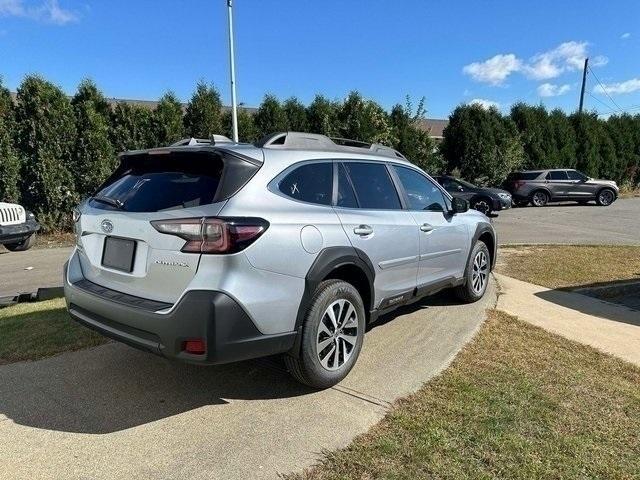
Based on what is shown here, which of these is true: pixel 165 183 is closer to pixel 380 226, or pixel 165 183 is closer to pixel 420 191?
pixel 380 226

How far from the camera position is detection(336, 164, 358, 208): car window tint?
12.8ft

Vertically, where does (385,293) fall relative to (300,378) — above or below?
above

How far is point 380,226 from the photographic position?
13.4 feet

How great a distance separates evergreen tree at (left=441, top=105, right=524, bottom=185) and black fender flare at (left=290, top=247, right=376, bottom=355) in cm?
2181

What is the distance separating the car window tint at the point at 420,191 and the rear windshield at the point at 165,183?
2.07m

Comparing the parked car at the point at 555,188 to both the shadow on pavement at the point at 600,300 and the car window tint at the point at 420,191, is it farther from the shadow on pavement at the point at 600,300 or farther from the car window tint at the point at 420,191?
the car window tint at the point at 420,191

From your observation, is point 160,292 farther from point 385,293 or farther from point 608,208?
point 608,208

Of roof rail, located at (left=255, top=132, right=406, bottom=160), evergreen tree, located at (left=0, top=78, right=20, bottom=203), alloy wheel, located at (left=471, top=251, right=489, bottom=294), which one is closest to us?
roof rail, located at (left=255, top=132, right=406, bottom=160)

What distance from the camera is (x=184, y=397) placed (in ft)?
11.5

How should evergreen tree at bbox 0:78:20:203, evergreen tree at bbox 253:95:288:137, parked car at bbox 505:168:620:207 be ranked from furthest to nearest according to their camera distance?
parked car at bbox 505:168:620:207
evergreen tree at bbox 253:95:288:137
evergreen tree at bbox 0:78:20:203

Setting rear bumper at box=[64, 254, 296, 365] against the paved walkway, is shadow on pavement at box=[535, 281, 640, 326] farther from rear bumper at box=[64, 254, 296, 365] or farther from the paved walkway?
rear bumper at box=[64, 254, 296, 365]

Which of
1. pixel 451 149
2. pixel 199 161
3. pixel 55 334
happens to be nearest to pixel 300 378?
pixel 199 161

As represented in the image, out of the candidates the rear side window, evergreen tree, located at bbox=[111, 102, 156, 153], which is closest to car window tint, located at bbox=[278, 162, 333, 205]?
the rear side window

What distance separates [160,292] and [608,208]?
79.6 feet
